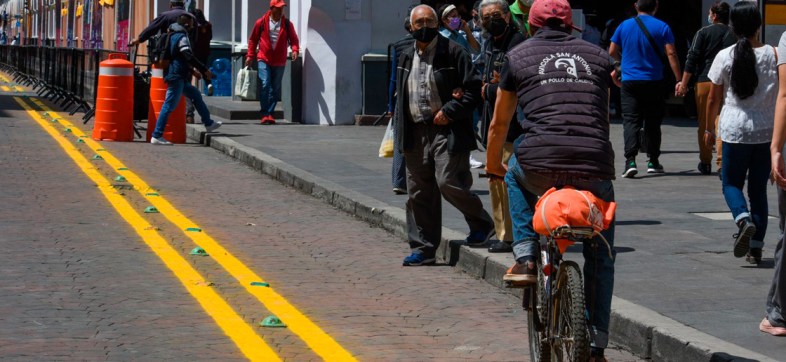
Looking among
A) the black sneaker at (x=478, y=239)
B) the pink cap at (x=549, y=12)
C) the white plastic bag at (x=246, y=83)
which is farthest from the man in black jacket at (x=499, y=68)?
the white plastic bag at (x=246, y=83)

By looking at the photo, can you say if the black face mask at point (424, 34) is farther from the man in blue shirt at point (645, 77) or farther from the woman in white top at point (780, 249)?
the man in blue shirt at point (645, 77)

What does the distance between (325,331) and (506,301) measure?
1.39 meters

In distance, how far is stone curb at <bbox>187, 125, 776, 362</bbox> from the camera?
6.43m

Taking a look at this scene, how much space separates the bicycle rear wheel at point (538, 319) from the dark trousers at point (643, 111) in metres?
8.24

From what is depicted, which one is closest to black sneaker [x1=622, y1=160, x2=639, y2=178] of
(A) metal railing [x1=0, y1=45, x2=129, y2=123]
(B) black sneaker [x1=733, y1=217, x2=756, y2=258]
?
(B) black sneaker [x1=733, y1=217, x2=756, y2=258]

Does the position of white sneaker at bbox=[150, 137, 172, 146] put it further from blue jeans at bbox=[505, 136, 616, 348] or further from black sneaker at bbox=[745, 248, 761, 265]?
blue jeans at bbox=[505, 136, 616, 348]

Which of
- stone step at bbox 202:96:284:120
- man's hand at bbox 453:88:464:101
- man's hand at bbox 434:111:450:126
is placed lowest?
stone step at bbox 202:96:284:120

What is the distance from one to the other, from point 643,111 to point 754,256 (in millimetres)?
5981

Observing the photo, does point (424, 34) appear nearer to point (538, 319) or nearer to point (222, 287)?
point (222, 287)

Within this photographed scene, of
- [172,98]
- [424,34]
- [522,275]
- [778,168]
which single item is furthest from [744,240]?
[172,98]

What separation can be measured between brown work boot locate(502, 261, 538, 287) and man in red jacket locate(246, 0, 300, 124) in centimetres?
1564

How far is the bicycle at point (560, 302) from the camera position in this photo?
5.64 metres

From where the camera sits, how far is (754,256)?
886cm

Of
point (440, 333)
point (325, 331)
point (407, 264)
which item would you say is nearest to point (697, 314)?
point (440, 333)
